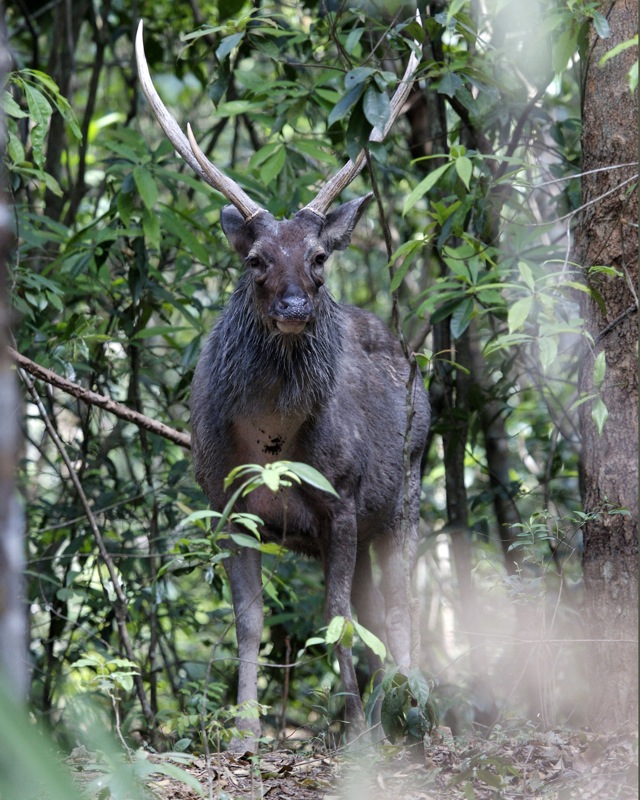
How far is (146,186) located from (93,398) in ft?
5.66

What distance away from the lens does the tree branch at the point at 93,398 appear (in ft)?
21.7

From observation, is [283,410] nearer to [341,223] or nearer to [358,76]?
[341,223]

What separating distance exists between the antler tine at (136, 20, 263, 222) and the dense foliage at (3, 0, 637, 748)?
1.72 feet

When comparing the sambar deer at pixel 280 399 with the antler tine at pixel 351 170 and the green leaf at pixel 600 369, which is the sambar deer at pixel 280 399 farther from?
the green leaf at pixel 600 369

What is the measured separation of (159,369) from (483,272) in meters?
4.55

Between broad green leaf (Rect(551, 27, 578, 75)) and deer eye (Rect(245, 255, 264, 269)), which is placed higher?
broad green leaf (Rect(551, 27, 578, 75))

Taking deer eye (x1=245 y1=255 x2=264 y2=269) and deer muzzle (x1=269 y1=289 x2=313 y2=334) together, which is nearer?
deer muzzle (x1=269 y1=289 x2=313 y2=334)

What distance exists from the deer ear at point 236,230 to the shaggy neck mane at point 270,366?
7.9 inches

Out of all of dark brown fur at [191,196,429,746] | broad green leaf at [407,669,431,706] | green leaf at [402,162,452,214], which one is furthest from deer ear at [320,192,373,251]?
broad green leaf at [407,669,431,706]

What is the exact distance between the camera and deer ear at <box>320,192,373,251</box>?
21.5 ft

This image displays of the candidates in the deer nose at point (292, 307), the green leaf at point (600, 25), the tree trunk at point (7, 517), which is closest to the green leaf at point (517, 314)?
the deer nose at point (292, 307)

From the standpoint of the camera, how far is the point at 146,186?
762 centimetres

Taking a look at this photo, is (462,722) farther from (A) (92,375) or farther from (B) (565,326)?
(A) (92,375)

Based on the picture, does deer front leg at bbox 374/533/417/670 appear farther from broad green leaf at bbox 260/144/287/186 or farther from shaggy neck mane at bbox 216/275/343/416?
broad green leaf at bbox 260/144/287/186
